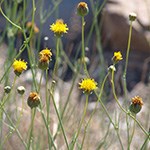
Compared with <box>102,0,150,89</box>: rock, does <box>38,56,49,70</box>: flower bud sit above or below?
below

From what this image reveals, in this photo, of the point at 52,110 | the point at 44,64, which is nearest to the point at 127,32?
the point at 52,110

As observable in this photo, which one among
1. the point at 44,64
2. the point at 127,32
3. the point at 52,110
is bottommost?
the point at 44,64

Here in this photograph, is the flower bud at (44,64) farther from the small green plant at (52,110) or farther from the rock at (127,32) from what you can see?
the rock at (127,32)

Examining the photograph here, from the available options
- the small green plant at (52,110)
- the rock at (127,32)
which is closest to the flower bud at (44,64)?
the small green plant at (52,110)

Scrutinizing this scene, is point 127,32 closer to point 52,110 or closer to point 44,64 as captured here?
point 52,110

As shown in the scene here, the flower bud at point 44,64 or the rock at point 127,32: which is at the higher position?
the rock at point 127,32

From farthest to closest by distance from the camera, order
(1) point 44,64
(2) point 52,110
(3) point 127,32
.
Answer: (3) point 127,32 → (2) point 52,110 → (1) point 44,64

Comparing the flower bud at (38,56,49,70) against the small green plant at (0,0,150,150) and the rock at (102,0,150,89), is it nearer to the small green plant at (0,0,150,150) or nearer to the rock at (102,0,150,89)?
the small green plant at (0,0,150,150)

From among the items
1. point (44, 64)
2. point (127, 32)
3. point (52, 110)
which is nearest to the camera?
point (44, 64)

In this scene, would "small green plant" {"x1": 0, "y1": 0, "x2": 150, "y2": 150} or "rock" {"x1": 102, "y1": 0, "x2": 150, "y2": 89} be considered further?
"rock" {"x1": 102, "y1": 0, "x2": 150, "y2": 89}

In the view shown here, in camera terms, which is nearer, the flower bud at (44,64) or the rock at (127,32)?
the flower bud at (44,64)

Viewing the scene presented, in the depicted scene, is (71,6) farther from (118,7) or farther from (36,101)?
(36,101)

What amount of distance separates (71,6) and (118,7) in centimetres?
35

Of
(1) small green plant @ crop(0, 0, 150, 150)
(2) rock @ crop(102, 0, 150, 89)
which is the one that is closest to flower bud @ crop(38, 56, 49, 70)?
(1) small green plant @ crop(0, 0, 150, 150)
